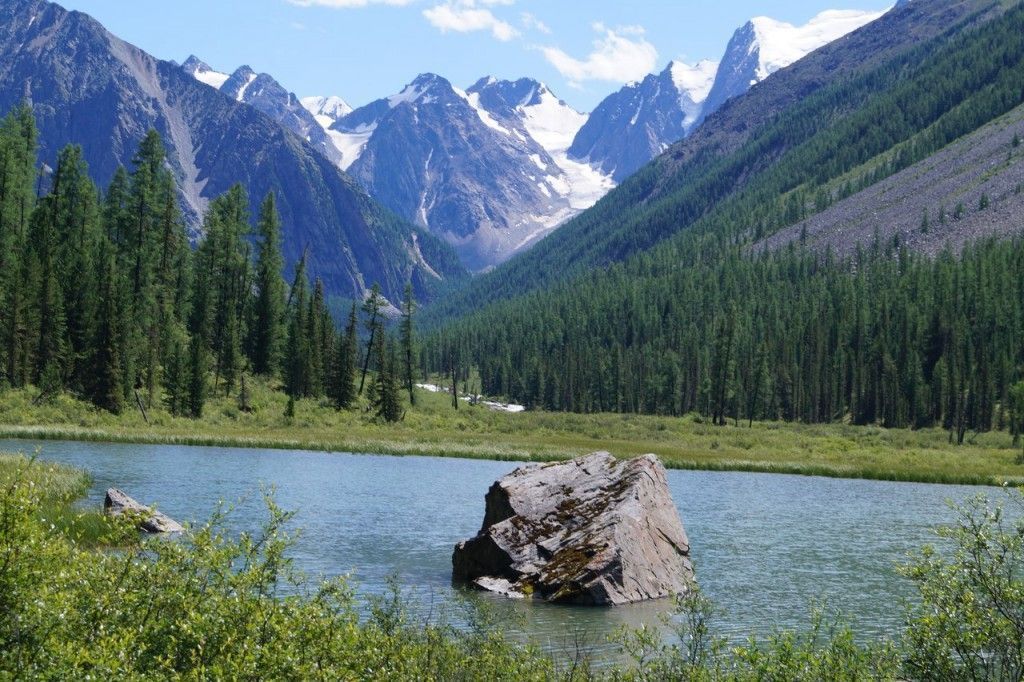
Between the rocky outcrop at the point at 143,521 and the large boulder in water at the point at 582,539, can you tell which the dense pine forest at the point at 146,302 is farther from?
the large boulder in water at the point at 582,539

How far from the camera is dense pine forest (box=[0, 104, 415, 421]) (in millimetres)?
83562

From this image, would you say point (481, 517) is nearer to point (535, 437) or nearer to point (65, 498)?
point (65, 498)

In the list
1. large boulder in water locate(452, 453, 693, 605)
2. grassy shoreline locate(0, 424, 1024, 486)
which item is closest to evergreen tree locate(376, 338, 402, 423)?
grassy shoreline locate(0, 424, 1024, 486)

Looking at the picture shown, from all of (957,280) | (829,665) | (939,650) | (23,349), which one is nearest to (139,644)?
(829,665)

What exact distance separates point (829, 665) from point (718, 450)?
86788 mm

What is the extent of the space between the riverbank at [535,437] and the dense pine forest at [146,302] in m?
3.14

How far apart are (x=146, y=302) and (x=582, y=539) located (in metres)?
73.9

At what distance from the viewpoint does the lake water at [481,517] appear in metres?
28.7

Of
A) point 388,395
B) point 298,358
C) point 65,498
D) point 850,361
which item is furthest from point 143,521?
point 850,361

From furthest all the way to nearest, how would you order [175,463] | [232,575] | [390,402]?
1. [390,402]
2. [175,463]
3. [232,575]

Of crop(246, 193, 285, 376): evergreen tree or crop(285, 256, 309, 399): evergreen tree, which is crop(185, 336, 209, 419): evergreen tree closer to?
crop(285, 256, 309, 399): evergreen tree

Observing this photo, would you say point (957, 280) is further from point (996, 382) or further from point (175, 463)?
point (175, 463)

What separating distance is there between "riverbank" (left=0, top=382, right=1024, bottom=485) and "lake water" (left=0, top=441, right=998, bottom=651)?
4.05 meters

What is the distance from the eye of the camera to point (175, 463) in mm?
58812
